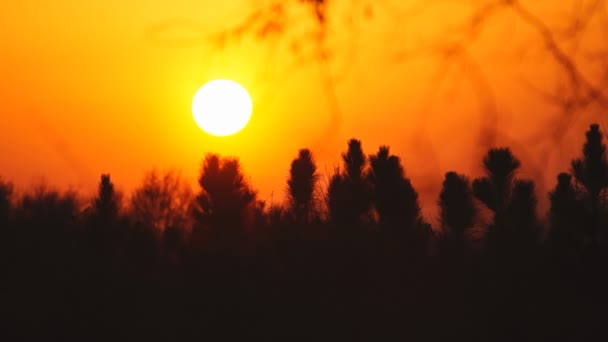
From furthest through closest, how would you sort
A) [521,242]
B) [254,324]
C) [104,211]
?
[104,211] < [521,242] < [254,324]

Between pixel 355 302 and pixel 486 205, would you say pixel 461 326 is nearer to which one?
pixel 355 302

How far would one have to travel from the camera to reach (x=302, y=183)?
812 centimetres

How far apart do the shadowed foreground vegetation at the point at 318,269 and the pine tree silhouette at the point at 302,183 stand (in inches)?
15.8

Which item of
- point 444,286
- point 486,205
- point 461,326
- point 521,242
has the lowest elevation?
point 461,326

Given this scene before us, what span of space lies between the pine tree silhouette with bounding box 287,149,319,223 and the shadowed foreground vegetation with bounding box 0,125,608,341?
0.40 m

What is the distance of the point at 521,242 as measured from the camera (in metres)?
6.55

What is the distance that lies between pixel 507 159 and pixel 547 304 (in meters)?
2.39

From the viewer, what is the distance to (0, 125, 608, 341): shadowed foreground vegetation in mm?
5289

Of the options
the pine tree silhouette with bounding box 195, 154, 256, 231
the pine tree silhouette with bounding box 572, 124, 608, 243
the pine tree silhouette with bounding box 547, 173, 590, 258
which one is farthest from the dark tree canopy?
the pine tree silhouette with bounding box 195, 154, 256, 231

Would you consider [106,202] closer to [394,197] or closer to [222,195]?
[222,195]

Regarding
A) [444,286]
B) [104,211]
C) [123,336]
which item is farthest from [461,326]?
[104,211]

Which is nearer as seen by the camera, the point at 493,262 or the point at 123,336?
the point at 123,336

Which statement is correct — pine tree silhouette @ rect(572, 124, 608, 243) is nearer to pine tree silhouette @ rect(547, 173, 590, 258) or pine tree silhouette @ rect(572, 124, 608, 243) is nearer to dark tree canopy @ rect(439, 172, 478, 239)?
pine tree silhouette @ rect(547, 173, 590, 258)

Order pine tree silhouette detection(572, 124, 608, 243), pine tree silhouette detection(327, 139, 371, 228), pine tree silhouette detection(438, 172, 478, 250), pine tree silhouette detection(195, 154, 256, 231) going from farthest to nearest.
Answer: pine tree silhouette detection(572, 124, 608, 243) → pine tree silhouette detection(438, 172, 478, 250) → pine tree silhouette detection(327, 139, 371, 228) → pine tree silhouette detection(195, 154, 256, 231)
